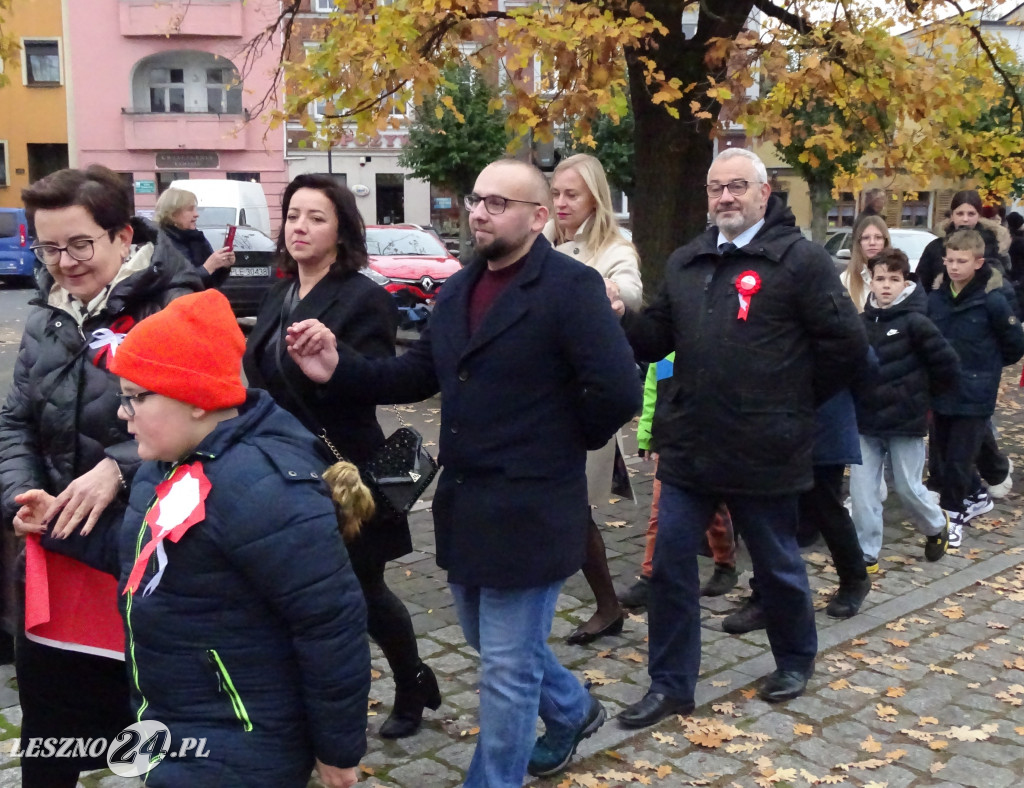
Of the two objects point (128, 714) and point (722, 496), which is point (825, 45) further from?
point (128, 714)

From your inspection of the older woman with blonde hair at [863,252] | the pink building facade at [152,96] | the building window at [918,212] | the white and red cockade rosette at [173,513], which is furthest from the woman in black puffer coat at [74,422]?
the building window at [918,212]

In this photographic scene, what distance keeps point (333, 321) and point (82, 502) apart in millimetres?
1119

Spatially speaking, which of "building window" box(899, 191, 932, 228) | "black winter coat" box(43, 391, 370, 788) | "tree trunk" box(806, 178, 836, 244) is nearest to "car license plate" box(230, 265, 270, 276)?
"black winter coat" box(43, 391, 370, 788)

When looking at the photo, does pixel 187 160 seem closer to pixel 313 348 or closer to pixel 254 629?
pixel 313 348

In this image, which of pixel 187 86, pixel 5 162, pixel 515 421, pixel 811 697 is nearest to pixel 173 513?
pixel 515 421

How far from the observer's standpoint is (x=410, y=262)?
16688mm

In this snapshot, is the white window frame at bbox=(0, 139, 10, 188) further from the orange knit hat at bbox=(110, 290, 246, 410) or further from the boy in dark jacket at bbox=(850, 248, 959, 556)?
the orange knit hat at bbox=(110, 290, 246, 410)

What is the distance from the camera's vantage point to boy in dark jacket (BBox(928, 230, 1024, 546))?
6836mm

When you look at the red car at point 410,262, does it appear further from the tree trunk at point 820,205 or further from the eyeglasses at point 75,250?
the tree trunk at point 820,205

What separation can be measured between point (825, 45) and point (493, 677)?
6.78m

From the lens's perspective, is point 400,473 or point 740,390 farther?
point 740,390

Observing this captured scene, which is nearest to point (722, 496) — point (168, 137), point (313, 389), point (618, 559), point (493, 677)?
point (493, 677)

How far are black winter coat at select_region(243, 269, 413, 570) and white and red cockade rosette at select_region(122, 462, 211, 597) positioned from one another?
3.96 feet

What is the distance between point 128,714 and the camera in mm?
3035
